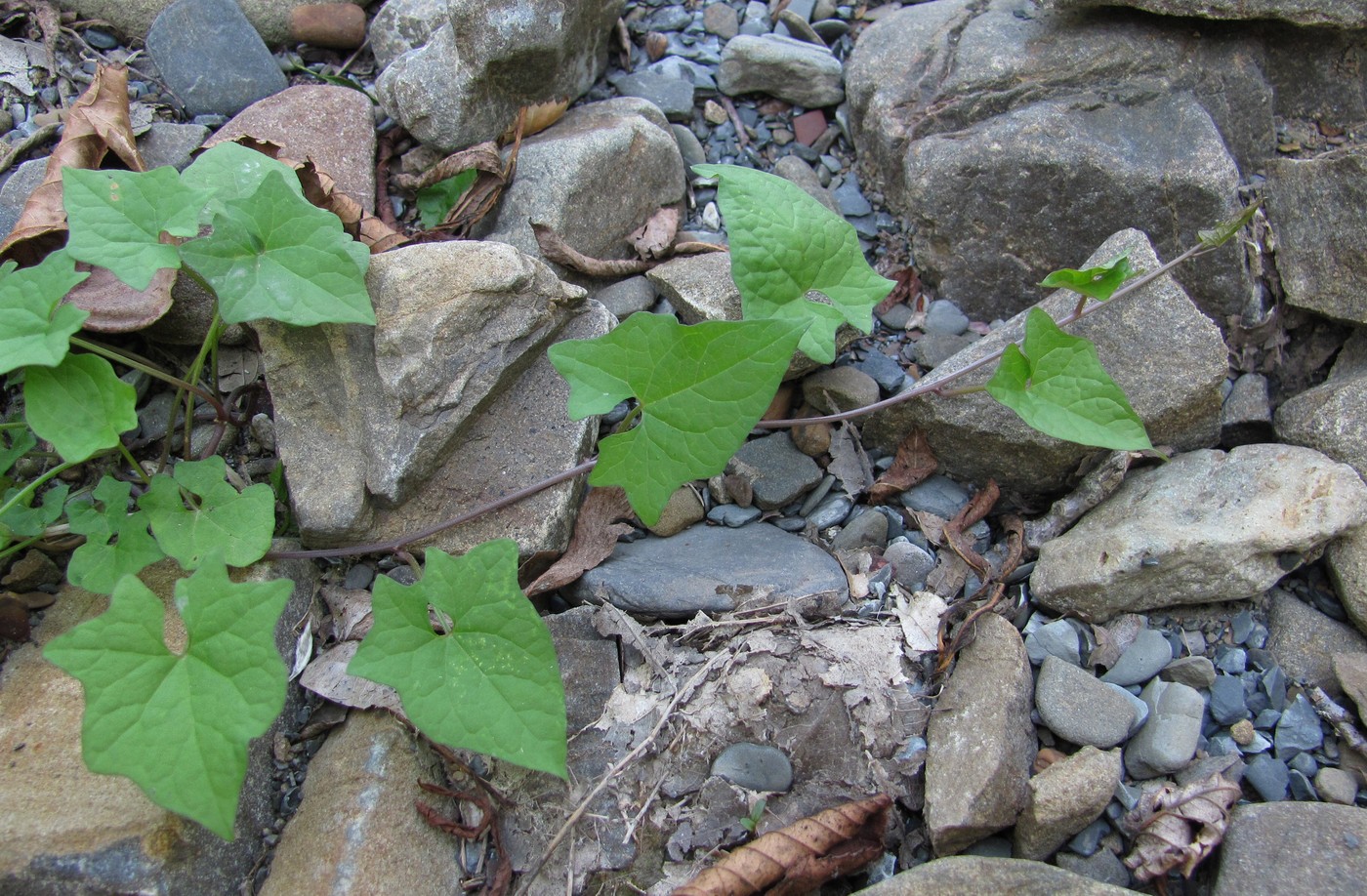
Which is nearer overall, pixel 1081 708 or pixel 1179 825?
pixel 1179 825

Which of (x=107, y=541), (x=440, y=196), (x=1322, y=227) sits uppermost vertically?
(x=1322, y=227)

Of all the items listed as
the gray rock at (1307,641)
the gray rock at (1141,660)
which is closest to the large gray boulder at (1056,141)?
the gray rock at (1307,641)

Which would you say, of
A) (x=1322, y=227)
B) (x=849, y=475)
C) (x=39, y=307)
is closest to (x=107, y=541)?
(x=39, y=307)

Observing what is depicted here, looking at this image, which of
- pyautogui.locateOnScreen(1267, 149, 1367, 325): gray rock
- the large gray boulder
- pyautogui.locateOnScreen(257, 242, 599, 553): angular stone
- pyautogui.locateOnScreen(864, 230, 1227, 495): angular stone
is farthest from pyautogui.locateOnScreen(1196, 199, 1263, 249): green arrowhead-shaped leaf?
pyautogui.locateOnScreen(257, 242, 599, 553): angular stone

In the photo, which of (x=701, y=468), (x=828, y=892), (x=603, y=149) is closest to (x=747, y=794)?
(x=828, y=892)

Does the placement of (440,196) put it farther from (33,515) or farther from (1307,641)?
(1307,641)

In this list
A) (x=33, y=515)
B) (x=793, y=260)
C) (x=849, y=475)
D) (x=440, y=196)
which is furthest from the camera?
(x=440, y=196)

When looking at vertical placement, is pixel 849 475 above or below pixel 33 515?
below

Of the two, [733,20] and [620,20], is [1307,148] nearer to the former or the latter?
[733,20]
